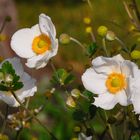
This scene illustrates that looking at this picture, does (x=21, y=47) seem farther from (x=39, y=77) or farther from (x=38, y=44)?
(x=39, y=77)

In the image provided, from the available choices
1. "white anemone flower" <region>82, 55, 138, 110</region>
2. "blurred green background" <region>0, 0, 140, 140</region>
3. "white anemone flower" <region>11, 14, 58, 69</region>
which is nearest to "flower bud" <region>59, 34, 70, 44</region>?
"white anemone flower" <region>11, 14, 58, 69</region>

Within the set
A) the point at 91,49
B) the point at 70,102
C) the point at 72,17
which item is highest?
the point at 91,49

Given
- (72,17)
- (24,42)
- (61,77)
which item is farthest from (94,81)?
(72,17)

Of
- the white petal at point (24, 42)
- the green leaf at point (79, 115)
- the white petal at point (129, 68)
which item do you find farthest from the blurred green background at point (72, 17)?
the white petal at point (129, 68)

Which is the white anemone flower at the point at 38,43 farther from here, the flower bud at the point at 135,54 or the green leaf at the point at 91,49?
the flower bud at the point at 135,54

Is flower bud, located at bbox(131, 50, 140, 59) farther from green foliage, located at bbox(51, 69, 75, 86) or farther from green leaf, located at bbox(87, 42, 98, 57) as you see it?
green foliage, located at bbox(51, 69, 75, 86)

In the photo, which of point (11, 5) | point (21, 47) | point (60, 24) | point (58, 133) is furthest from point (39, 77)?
→ point (21, 47)

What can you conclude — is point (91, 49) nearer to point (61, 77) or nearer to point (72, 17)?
point (61, 77)
